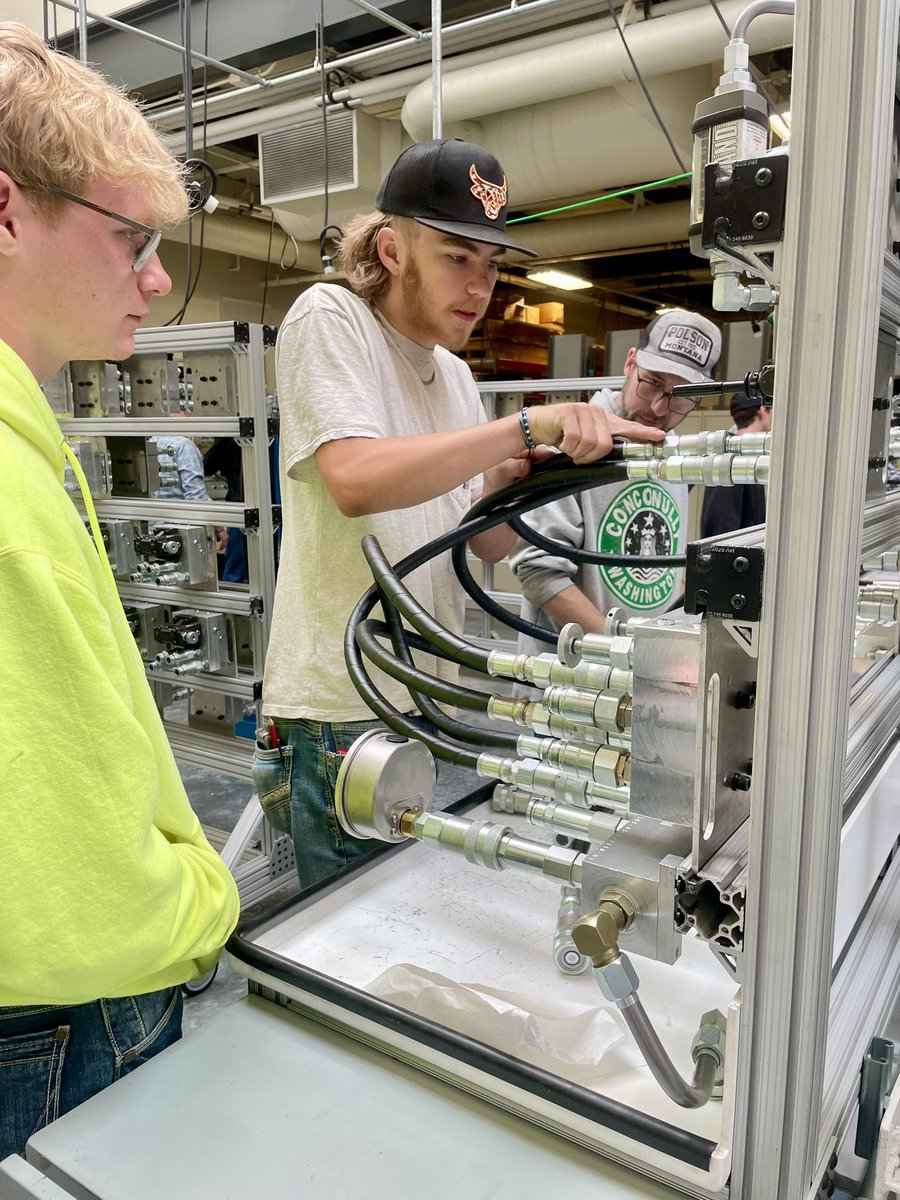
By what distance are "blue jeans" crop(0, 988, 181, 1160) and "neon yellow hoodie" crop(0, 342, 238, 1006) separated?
4.8 inches

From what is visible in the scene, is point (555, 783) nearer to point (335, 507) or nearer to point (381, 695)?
point (381, 695)

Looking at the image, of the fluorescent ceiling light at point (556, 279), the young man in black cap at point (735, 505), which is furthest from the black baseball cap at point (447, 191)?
the fluorescent ceiling light at point (556, 279)

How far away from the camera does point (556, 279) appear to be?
18.6 ft

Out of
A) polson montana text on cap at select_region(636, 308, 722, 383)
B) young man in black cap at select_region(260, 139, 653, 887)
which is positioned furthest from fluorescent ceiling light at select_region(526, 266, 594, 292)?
young man in black cap at select_region(260, 139, 653, 887)

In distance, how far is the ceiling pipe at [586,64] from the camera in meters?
2.32

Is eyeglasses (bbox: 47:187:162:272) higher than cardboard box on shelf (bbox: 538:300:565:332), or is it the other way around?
cardboard box on shelf (bbox: 538:300:565:332)

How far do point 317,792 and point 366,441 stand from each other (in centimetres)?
52

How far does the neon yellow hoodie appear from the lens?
1.84ft

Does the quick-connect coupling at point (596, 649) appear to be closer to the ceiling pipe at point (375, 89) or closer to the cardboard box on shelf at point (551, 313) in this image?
the ceiling pipe at point (375, 89)

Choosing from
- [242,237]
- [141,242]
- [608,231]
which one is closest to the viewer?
[141,242]

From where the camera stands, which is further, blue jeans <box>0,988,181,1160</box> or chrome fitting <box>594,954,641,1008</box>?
blue jeans <box>0,988,181,1160</box>

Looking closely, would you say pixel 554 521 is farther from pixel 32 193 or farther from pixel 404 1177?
pixel 404 1177

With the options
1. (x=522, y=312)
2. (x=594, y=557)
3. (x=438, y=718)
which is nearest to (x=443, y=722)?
(x=438, y=718)

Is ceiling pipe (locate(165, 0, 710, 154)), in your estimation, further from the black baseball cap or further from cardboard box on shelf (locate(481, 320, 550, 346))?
cardboard box on shelf (locate(481, 320, 550, 346))
